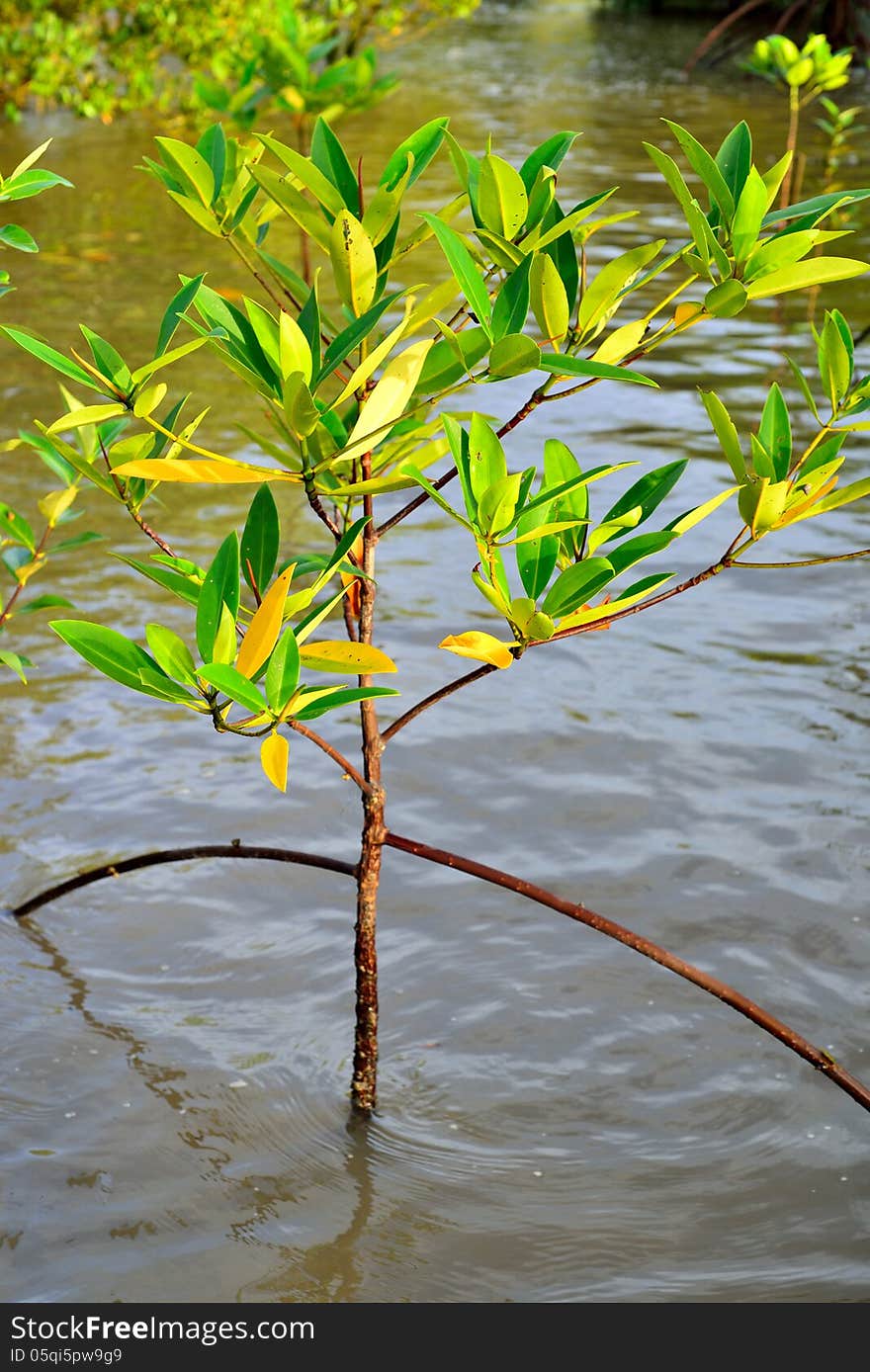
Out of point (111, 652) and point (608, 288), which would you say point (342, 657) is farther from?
point (608, 288)

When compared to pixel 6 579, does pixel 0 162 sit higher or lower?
higher

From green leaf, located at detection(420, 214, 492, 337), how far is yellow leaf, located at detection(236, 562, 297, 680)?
1.04 ft

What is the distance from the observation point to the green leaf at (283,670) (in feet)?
4.29

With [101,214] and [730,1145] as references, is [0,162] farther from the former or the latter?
[730,1145]

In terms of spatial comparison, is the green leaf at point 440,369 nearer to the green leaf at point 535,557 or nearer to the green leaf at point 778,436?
the green leaf at point 535,557

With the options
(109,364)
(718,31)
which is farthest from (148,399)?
(718,31)

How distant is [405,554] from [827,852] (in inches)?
67.9

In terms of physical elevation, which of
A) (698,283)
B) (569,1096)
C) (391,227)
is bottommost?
(569,1096)

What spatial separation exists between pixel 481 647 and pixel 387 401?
0.27 metres

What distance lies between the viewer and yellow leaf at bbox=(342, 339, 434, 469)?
1331 millimetres

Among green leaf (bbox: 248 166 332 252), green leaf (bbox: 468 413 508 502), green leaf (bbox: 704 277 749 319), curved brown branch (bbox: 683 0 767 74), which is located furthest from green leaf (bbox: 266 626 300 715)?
curved brown branch (bbox: 683 0 767 74)

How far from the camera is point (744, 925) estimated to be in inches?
97.0
